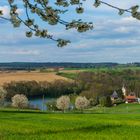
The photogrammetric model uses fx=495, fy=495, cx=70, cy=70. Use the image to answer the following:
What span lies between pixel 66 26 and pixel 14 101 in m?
88.2

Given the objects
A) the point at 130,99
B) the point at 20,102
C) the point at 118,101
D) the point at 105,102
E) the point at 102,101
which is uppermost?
the point at 20,102

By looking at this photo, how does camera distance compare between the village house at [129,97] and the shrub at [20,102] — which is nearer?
the shrub at [20,102]

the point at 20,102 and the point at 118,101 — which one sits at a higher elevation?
the point at 20,102

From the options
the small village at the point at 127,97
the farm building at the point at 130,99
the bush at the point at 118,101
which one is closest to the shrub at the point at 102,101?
the bush at the point at 118,101

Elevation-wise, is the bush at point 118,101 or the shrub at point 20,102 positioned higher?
the shrub at point 20,102

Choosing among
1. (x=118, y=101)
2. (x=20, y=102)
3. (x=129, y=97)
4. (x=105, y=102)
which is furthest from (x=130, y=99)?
(x=20, y=102)

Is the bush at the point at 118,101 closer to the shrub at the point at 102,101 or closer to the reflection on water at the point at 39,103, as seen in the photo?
the shrub at the point at 102,101

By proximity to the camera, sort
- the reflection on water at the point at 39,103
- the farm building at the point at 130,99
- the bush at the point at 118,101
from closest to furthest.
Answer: the reflection on water at the point at 39,103 → the bush at the point at 118,101 → the farm building at the point at 130,99

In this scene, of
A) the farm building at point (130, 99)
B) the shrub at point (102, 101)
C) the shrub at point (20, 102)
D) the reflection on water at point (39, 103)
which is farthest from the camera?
the farm building at point (130, 99)

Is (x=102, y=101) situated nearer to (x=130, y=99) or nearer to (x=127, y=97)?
(x=130, y=99)

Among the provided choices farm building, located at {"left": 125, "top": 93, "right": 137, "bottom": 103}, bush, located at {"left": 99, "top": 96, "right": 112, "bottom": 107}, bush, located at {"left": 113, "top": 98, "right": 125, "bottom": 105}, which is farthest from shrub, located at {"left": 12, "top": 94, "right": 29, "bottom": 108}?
farm building, located at {"left": 125, "top": 93, "right": 137, "bottom": 103}

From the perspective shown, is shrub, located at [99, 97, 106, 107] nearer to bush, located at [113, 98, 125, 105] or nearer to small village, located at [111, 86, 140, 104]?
bush, located at [113, 98, 125, 105]

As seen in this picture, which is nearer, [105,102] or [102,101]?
[105,102]

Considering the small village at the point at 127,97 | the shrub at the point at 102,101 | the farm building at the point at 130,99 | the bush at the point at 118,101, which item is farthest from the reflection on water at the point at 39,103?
the farm building at the point at 130,99
